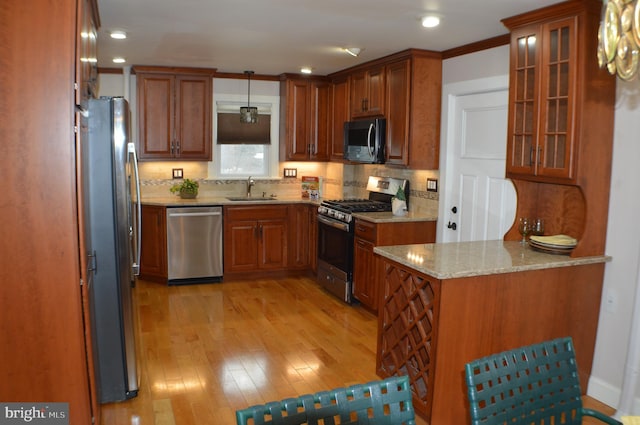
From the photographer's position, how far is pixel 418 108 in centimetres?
480

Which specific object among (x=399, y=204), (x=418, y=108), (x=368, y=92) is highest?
(x=368, y=92)

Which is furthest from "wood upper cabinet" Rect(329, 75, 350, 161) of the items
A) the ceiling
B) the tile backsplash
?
the ceiling

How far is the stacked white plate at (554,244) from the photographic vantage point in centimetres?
332

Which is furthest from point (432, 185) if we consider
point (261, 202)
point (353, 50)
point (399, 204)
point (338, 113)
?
point (261, 202)

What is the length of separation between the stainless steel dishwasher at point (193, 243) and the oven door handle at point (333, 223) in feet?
3.73

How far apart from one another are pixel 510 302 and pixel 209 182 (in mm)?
4409

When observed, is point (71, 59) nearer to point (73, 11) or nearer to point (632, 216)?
point (73, 11)

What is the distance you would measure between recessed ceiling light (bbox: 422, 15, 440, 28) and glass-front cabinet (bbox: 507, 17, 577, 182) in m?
0.51

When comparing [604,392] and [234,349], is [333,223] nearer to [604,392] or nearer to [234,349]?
[234,349]

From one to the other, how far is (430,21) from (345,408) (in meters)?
2.91

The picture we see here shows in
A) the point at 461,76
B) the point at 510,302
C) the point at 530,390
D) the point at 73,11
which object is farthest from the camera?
the point at 461,76

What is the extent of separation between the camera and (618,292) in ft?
10.7

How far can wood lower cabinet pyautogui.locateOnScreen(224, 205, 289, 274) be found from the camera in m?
6.09

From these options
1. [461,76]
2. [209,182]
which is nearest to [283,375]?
[461,76]
